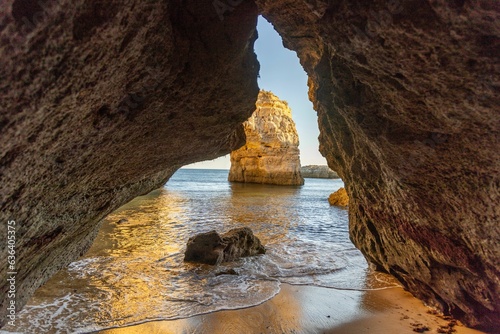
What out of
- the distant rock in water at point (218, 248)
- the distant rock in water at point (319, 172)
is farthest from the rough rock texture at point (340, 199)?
the distant rock in water at point (319, 172)

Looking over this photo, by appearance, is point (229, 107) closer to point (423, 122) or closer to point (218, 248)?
point (423, 122)

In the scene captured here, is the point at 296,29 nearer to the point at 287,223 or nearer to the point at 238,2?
the point at 238,2

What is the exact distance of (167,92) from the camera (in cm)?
246

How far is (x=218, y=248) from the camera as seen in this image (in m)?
6.51

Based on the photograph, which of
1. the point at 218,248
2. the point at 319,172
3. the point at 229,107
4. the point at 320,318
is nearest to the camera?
the point at 229,107

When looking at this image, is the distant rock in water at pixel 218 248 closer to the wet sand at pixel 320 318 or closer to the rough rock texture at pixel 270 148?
the wet sand at pixel 320 318

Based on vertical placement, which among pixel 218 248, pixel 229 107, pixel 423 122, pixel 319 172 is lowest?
pixel 218 248

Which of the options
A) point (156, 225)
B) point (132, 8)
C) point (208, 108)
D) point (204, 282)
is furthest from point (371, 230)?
point (156, 225)

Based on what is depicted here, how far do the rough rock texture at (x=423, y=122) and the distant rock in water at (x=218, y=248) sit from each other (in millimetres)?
3322

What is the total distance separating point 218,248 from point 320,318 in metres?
3.09

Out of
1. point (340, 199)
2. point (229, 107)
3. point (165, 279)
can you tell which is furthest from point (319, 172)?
point (229, 107)

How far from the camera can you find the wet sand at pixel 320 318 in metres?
3.59

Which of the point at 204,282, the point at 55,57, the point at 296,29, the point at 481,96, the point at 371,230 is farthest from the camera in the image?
the point at 204,282

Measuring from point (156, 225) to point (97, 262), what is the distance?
4.73 m
